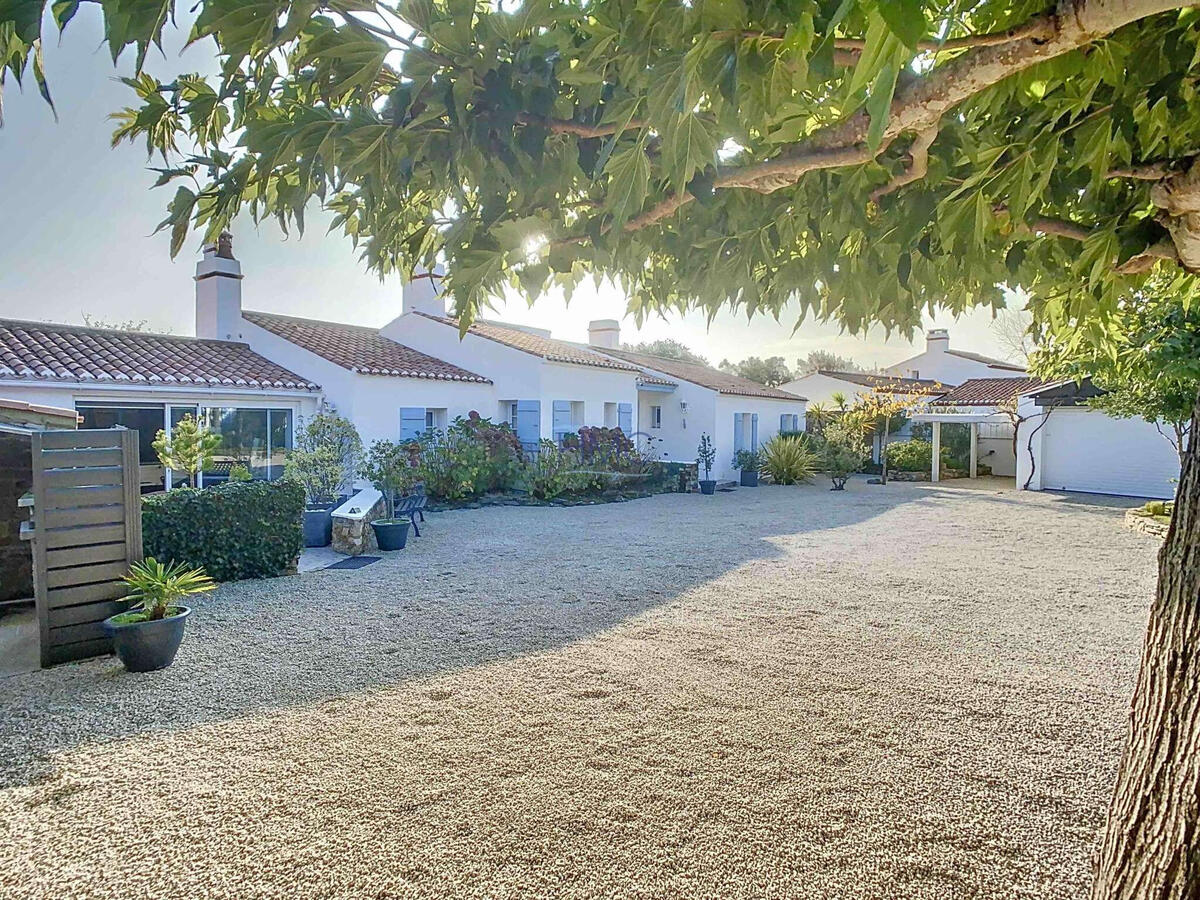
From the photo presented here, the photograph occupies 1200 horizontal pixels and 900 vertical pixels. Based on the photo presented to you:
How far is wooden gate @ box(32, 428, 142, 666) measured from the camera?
579cm

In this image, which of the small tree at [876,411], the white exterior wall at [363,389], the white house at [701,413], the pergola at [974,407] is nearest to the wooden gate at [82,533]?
the white exterior wall at [363,389]

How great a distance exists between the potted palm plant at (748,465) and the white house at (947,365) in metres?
15.4

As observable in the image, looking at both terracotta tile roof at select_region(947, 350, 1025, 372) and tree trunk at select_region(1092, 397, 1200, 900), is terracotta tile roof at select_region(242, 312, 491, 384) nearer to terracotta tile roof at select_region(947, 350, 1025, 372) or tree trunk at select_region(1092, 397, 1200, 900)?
tree trunk at select_region(1092, 397, 1200, 900)

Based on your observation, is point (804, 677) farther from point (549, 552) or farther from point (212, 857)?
→ point (549, 552)

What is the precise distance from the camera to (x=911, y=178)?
2.50 metres

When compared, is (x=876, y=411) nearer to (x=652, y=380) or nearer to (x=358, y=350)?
(x=652, y=380)

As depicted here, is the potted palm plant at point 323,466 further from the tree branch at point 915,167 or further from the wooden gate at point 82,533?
the tree branch at point 915,167

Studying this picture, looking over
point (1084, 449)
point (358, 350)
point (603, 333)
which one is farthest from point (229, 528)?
point (1084, 449)

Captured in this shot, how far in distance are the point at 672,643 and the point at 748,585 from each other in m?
2.75

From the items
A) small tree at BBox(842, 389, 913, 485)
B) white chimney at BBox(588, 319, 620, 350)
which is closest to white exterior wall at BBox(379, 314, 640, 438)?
white chimney at BBox(588, 319, 620, 350)

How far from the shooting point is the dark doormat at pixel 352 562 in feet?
33.3

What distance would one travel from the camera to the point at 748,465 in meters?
24.1

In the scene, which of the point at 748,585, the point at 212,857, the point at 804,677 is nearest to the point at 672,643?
the point at 804,677

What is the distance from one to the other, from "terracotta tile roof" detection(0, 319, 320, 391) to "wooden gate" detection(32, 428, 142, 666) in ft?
24.0
